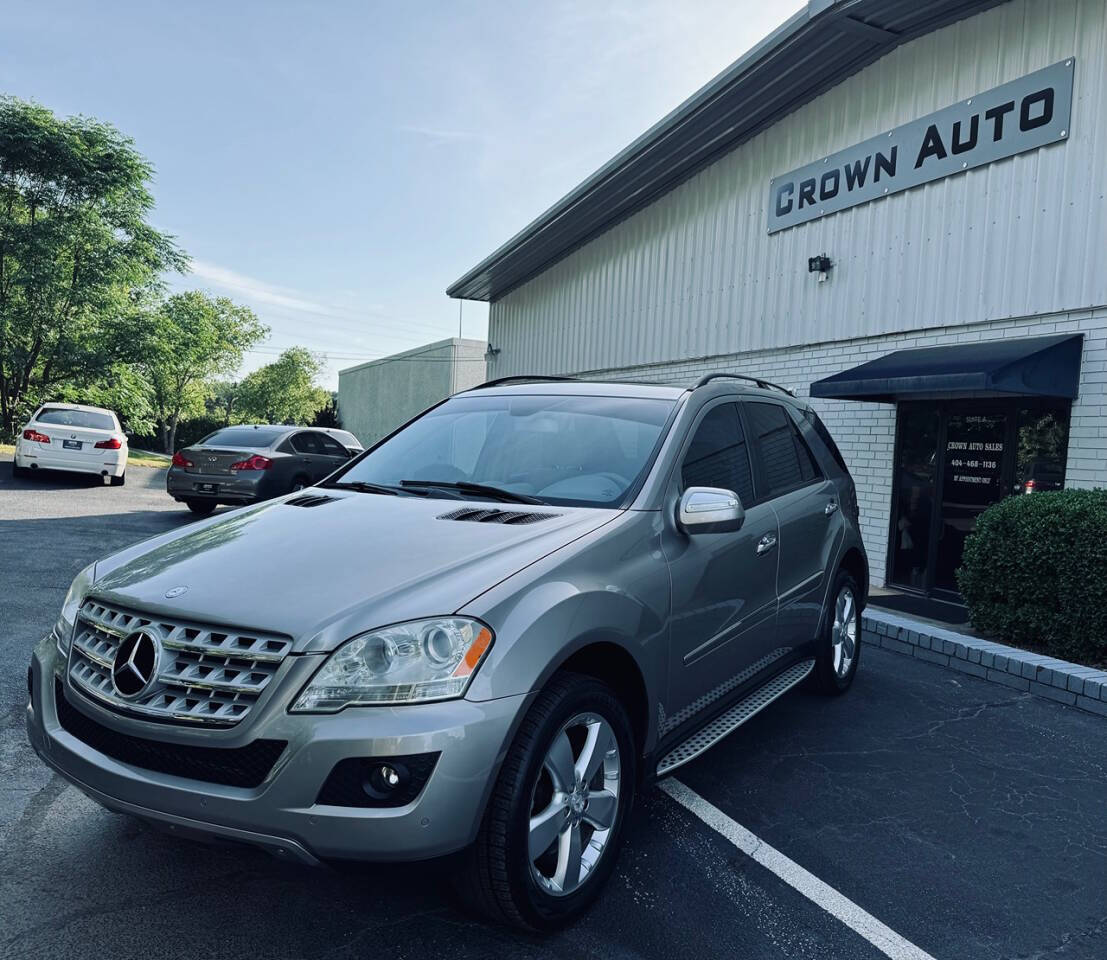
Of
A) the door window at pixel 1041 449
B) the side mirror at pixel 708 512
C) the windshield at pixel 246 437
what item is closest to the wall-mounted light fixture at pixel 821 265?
the door window at pixel 1041 449

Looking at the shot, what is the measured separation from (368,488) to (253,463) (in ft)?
31.3

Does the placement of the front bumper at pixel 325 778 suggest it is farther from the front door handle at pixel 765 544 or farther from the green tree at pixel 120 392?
the green tree at pixel 120 392

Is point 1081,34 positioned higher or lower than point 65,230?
lower

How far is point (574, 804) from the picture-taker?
267cm

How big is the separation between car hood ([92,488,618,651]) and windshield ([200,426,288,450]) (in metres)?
10.3

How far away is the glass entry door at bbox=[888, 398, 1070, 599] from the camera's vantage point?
331 inches

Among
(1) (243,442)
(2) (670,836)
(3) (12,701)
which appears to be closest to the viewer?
(2) (670,836)

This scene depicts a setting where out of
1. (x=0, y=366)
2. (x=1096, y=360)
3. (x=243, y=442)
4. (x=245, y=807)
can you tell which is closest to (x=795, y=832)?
(x=245, y=807)

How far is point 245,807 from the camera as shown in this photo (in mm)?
2223

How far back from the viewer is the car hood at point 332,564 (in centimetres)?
239

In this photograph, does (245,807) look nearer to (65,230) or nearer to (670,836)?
(670,836)

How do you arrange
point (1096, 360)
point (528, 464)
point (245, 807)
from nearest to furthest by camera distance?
1. point (245, 807)
2. point (528, 464)
3. point (1096, 360)

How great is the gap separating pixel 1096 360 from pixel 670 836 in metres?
6.67

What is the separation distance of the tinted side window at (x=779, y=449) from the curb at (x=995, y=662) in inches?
77.8
